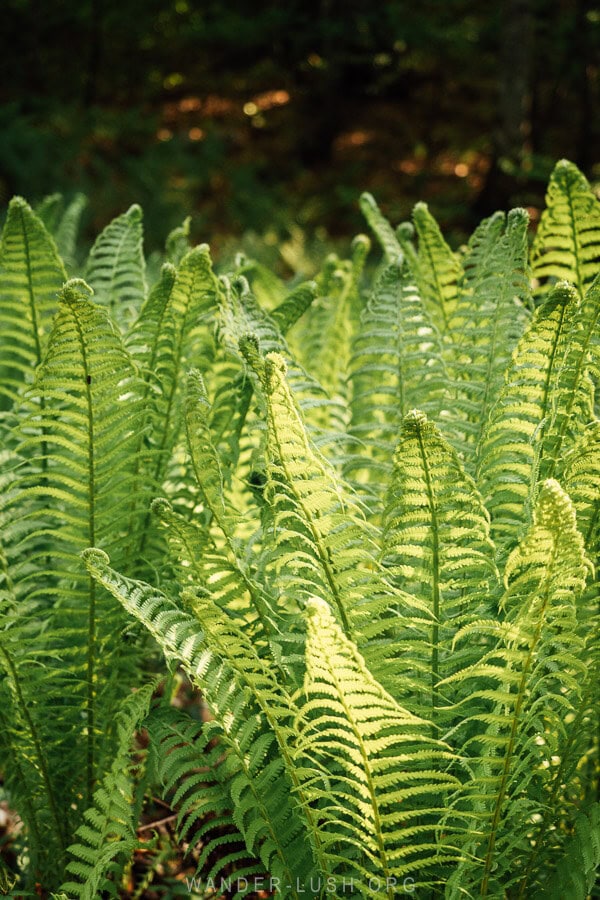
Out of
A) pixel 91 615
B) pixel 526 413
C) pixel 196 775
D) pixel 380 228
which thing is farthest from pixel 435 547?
pixel 380 228

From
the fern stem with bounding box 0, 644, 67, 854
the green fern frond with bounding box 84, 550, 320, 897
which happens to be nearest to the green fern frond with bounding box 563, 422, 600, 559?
the green fern frond with bounding box 84, 550, 320, 897

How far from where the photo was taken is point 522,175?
4707 millimetres

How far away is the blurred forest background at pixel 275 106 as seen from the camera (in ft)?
Result: 21.5

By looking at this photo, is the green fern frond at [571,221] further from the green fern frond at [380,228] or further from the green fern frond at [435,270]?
the green fern frond at [380,228]

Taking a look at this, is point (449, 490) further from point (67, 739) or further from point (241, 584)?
point (67, 739)

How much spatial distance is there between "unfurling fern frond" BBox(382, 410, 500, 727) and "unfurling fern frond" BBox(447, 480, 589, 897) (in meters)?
0.05

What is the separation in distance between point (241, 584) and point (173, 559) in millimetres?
250

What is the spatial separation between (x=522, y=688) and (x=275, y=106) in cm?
892

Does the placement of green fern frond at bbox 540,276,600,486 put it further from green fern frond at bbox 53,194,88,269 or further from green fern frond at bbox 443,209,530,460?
green fern frond at bbox 53,194,88,269

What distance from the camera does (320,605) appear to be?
0.82 meters

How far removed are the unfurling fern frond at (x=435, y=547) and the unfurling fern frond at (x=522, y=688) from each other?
5 centimetres

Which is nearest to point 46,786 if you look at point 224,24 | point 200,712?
point 200,712

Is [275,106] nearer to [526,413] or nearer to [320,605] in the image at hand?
[526,413]

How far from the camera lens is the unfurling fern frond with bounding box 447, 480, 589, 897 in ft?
2.81
